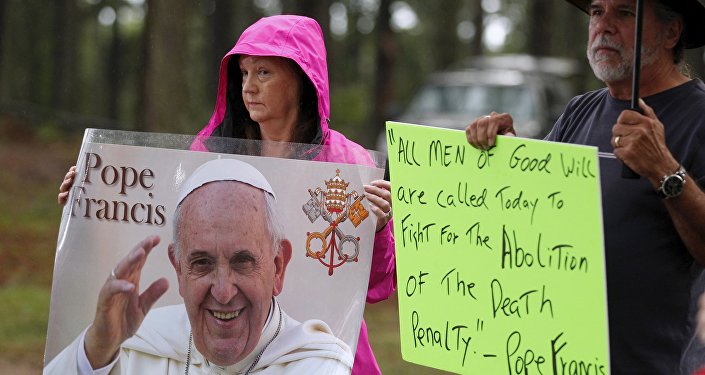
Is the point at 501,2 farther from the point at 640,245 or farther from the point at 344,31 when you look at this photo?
the point at 640,245

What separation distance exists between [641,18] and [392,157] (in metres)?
0.80

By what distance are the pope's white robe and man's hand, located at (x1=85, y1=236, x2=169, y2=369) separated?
33 millimetres

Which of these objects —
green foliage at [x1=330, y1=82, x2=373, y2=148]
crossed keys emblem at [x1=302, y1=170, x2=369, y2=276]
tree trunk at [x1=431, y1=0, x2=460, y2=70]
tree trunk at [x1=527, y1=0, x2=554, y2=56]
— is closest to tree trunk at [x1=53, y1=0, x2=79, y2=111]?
green foliage at [x1=330, y1=82, x2=373, y2=148]

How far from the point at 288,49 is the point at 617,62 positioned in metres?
1.09

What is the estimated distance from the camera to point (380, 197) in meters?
3.18

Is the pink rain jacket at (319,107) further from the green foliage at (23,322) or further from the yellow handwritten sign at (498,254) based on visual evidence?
the green foliage at (23,322)

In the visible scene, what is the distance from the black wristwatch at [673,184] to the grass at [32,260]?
4.85m

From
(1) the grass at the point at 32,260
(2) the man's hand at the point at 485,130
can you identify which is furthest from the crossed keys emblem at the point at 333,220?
(1) the grass at the point at 32,260

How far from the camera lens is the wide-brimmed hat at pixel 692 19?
2.97 metres

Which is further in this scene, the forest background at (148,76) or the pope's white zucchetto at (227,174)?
the forest background at (148,76)

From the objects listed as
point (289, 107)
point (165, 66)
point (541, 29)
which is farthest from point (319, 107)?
point (541, 29)

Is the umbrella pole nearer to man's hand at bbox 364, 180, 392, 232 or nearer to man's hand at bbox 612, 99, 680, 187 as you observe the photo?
man's hand at bbox 612, 99, 680, 187

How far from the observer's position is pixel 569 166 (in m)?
2.67

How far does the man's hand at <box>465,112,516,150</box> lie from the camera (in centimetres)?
286
